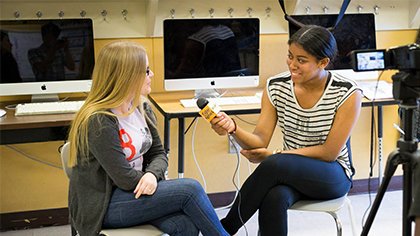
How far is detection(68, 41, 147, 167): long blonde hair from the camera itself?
1650 millimetres

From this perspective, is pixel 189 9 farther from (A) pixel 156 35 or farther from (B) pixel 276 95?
(B) pixel 276 95

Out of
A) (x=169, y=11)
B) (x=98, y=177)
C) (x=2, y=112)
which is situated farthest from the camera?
(x=169, y=11)

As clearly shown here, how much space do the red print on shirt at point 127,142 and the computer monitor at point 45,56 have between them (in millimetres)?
932

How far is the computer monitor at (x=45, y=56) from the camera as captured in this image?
2455 mm

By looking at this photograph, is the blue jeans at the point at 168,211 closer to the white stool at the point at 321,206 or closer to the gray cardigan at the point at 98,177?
the gray cardigan at the point at 98,177

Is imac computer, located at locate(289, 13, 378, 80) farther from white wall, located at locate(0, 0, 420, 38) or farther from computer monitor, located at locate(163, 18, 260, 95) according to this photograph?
computer monitor, located at locate(163, 18, 260, 95)

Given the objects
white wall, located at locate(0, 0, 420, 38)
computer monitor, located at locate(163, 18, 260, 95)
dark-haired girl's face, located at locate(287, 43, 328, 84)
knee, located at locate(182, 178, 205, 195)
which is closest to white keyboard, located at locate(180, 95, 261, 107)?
computer monitor, located at locate(163, 18, 260, 95)

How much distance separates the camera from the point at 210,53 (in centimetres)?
271

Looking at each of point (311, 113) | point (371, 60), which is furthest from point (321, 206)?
point (371, 60)

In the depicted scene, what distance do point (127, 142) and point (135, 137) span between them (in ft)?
0.15

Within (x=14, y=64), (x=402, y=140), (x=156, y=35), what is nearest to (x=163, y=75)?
(x=156, y=35)

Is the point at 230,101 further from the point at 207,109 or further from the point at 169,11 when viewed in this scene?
the point at 207,109

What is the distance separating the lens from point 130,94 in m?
1.71

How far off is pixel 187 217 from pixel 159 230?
101 millimetres
